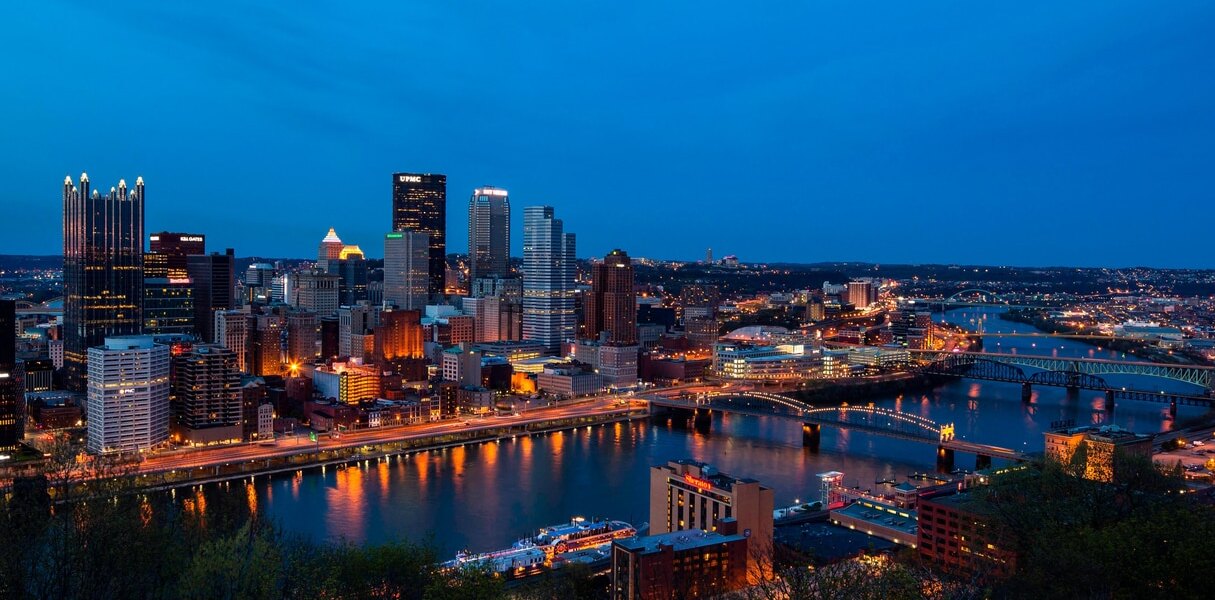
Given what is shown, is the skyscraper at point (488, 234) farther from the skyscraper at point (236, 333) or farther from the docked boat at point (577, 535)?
the docked boat at point (577, 535)

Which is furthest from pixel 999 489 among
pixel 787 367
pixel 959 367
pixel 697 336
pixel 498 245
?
pixel 498 245

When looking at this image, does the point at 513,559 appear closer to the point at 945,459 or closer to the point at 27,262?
the point at 945,459

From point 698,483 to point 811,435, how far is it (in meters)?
8.29

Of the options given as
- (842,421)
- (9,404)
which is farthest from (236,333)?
(842,421)

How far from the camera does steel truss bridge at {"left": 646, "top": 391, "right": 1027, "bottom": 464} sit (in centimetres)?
1571

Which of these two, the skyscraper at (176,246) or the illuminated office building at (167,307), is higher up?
the skyscraper at (176,246)

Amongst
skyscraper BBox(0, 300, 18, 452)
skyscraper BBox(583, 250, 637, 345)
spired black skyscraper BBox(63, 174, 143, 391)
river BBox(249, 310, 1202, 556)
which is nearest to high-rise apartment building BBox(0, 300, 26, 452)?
skyscraper BBox(0, 300, 18, 452)

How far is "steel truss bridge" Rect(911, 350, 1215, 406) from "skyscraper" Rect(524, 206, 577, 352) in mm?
11643

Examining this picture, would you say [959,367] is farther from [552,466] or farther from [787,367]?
[552,466]

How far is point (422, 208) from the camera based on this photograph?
147 feet

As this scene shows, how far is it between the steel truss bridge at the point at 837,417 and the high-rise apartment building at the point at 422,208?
23.8 metres

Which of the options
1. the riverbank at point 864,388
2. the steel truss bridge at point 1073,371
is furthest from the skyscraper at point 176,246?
the steel truss bridge at point 1073,371

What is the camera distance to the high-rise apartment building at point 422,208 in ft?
145

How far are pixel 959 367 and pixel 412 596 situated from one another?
A: 2581 cm
